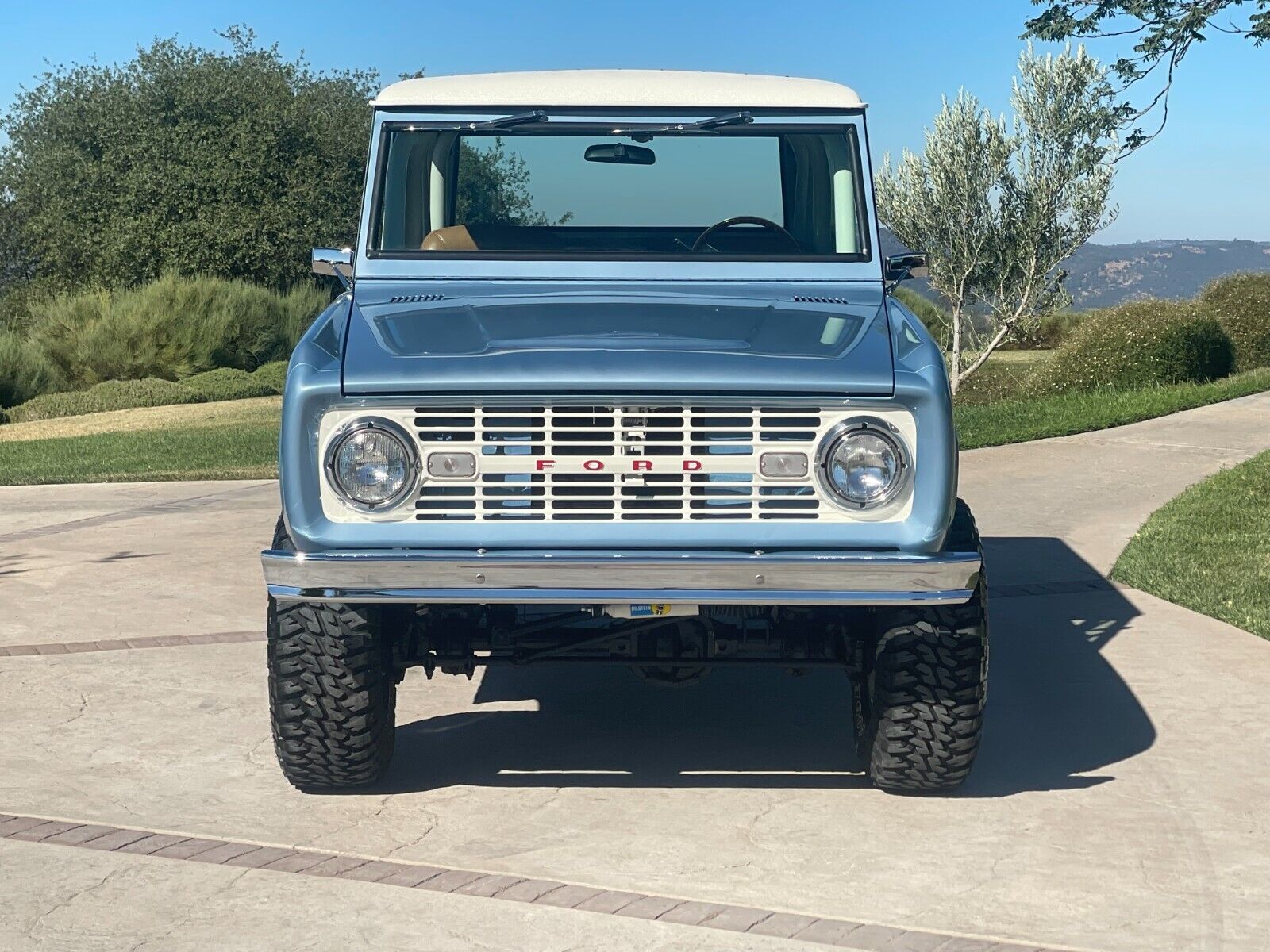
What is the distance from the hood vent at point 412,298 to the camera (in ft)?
18.0

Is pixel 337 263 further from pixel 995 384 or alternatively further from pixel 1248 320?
pixel 1248 320

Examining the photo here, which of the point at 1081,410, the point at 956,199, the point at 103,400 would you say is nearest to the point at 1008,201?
the point at 956,199

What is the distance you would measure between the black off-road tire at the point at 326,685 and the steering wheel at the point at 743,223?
2000 millimetres

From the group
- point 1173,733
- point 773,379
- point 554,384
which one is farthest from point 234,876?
point 1173,733

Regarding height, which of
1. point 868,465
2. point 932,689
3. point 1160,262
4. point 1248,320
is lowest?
point 932,689

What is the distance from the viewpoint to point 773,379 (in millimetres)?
4578

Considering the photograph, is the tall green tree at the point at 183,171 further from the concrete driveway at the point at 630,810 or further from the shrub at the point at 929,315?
the concrete driveway at the point at 630,810

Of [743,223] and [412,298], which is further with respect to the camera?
[743,223]

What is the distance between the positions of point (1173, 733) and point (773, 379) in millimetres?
2343

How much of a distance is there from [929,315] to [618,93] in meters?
30.6

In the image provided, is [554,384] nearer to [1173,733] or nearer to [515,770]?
[515,770]

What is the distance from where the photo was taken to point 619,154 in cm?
616

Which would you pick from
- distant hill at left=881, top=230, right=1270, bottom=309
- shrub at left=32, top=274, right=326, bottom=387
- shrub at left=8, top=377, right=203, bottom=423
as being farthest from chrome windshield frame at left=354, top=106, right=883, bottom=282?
distant hill at left=881, top=230, right=1270, bottom=309

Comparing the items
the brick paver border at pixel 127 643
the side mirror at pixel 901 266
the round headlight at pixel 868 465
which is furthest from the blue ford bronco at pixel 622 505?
the brick paver border at pixel 127 643
